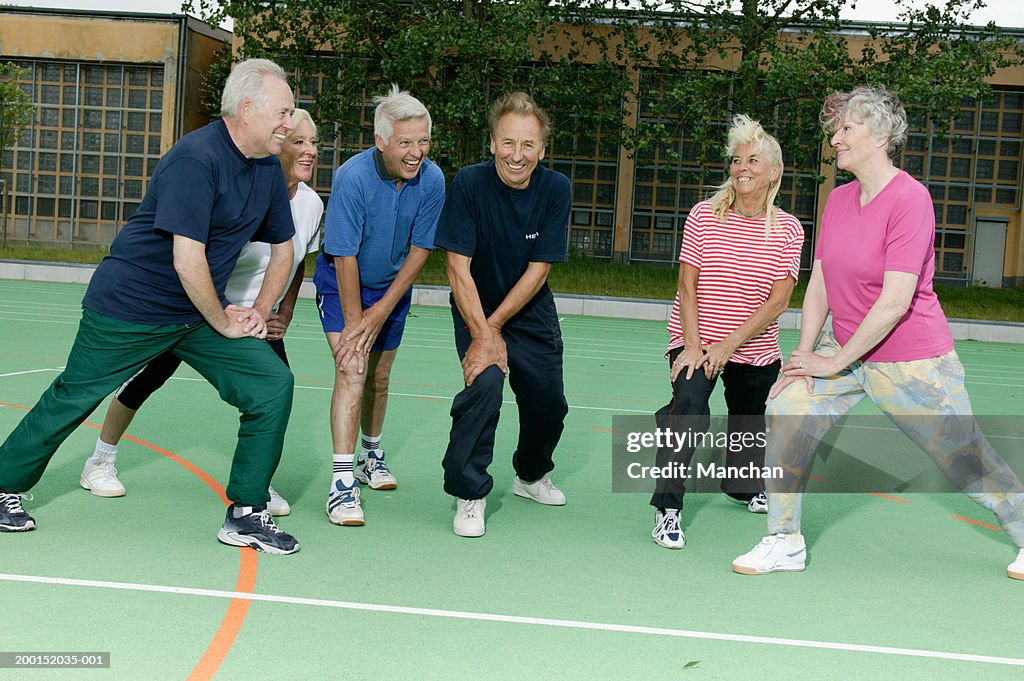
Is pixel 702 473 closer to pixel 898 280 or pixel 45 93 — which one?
pixel 898 280

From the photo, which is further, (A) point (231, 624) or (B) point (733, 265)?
(B) point (733, 265)

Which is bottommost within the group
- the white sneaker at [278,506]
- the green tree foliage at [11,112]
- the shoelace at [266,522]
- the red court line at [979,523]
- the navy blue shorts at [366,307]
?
the white sneaker at [278,506]

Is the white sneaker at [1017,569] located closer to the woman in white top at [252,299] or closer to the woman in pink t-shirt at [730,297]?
the woman in pink t-shirt at [730,297]

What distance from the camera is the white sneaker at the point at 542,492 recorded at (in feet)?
19.1

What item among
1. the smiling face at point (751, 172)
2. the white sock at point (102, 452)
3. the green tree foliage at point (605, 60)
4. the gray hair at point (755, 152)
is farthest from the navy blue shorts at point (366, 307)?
the green tree foliage at point (605, 60)

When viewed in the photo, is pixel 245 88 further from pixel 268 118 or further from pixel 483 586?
pixel 483 586

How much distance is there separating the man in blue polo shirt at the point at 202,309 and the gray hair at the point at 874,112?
7.29ft

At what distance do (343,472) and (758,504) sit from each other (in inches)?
86.6

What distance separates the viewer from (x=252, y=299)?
5.31 metres

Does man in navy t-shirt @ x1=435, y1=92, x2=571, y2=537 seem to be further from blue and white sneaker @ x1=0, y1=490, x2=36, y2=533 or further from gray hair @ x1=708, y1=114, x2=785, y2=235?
blue and white sneaker @ x1=0, y1=490, x2=36, y2=533

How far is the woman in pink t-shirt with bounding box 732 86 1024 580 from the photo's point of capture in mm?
4352

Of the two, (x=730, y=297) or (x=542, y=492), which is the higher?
(x=730, y=297)

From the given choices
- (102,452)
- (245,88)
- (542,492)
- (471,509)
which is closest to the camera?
(245,88)

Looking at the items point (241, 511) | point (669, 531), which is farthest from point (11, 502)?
point (669, 531)
